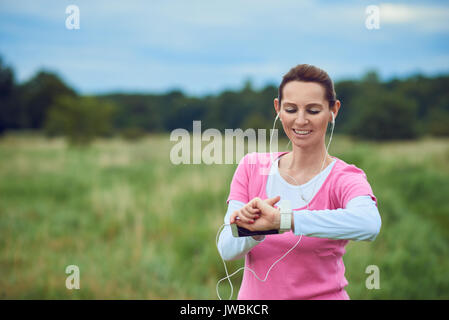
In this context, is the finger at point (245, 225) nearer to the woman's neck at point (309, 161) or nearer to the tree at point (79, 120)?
the woman's neck at point (309, 161)

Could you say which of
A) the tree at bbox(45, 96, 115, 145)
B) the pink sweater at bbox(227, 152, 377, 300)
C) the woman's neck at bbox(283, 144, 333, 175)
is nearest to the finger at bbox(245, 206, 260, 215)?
the pink sweater at bbox(227, 152, 377, 300)

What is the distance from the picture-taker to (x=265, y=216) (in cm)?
144

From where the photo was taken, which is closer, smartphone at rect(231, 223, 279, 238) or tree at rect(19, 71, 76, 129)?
smartphone at rect(231, 223, 279, 238)

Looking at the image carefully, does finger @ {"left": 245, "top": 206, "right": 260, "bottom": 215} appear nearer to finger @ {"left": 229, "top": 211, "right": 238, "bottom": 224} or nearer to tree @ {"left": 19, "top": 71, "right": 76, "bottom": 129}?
finger @ {"left": 229, "top": 211, "right": 238, "bottom": 224}

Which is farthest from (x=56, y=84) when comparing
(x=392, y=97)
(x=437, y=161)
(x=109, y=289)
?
(x=109, y=289)

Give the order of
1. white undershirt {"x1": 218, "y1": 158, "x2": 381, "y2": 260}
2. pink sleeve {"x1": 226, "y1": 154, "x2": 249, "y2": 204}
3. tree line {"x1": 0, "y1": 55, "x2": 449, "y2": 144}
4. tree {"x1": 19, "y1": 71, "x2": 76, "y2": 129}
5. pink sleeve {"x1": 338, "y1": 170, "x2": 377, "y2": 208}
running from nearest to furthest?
white undershirt {"x1": 218, "y1": 158, "x2": 381, "y2": 260} → pink sleeve {"x1": 338, "y1": 170, "x2": 377, "y2": 208} → pink sleeve {"x1": 226, "y1": 154, "x2": 249, "y2": 204} → tree line {"x1": 0, "y1": 55, "x2": 449, "y2": 144} → tree {"x1": 19, "y1": 71, "x2": 76, "y2": 129}

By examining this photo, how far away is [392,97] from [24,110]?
2924 cm

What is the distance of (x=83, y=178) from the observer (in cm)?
1078

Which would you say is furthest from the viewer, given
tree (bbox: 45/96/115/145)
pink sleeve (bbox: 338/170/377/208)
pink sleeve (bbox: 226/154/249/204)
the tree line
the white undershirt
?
tree (bbox: 45/96/115/145)

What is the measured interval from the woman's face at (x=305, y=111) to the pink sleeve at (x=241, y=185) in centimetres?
27

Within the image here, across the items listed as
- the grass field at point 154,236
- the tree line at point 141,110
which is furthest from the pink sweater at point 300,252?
the tree line at point 141,110

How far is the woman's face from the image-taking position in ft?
5.24

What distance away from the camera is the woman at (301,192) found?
1.59 meters

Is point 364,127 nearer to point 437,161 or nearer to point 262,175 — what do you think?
point 437,161
